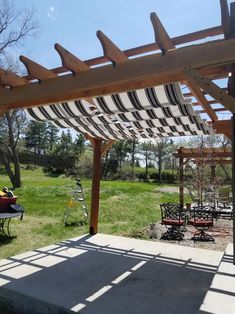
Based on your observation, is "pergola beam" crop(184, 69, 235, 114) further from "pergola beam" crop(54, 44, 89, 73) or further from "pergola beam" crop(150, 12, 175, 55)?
"pergola beam" crop(54, 44, 89, 73)

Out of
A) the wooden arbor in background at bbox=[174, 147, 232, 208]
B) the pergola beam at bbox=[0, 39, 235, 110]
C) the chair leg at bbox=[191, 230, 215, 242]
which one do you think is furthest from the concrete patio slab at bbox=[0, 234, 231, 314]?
the wooden arbor in background at bbox=[174, 147, 232, 208]

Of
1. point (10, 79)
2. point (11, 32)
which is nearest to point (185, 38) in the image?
point (10, 79)

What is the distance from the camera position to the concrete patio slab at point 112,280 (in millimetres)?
3463

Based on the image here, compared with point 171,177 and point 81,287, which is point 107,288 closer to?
point 81,287

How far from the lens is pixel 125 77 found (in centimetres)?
329

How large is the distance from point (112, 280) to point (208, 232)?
5.11m

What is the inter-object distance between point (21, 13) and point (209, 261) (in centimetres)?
1546

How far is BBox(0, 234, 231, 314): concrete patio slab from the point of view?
3.46 metres

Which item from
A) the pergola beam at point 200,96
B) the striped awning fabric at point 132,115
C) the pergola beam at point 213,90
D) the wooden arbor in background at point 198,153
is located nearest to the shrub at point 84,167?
the wooden arbor in background at point 198,153

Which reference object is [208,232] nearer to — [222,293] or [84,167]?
[222,293]

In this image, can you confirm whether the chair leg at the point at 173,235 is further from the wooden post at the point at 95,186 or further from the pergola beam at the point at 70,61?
the pergola beam at the point at 70,61

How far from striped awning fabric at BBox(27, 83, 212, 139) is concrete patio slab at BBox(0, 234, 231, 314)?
243cm

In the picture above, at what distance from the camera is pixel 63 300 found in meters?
3.48

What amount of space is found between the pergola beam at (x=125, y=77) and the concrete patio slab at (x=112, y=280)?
242 cm
